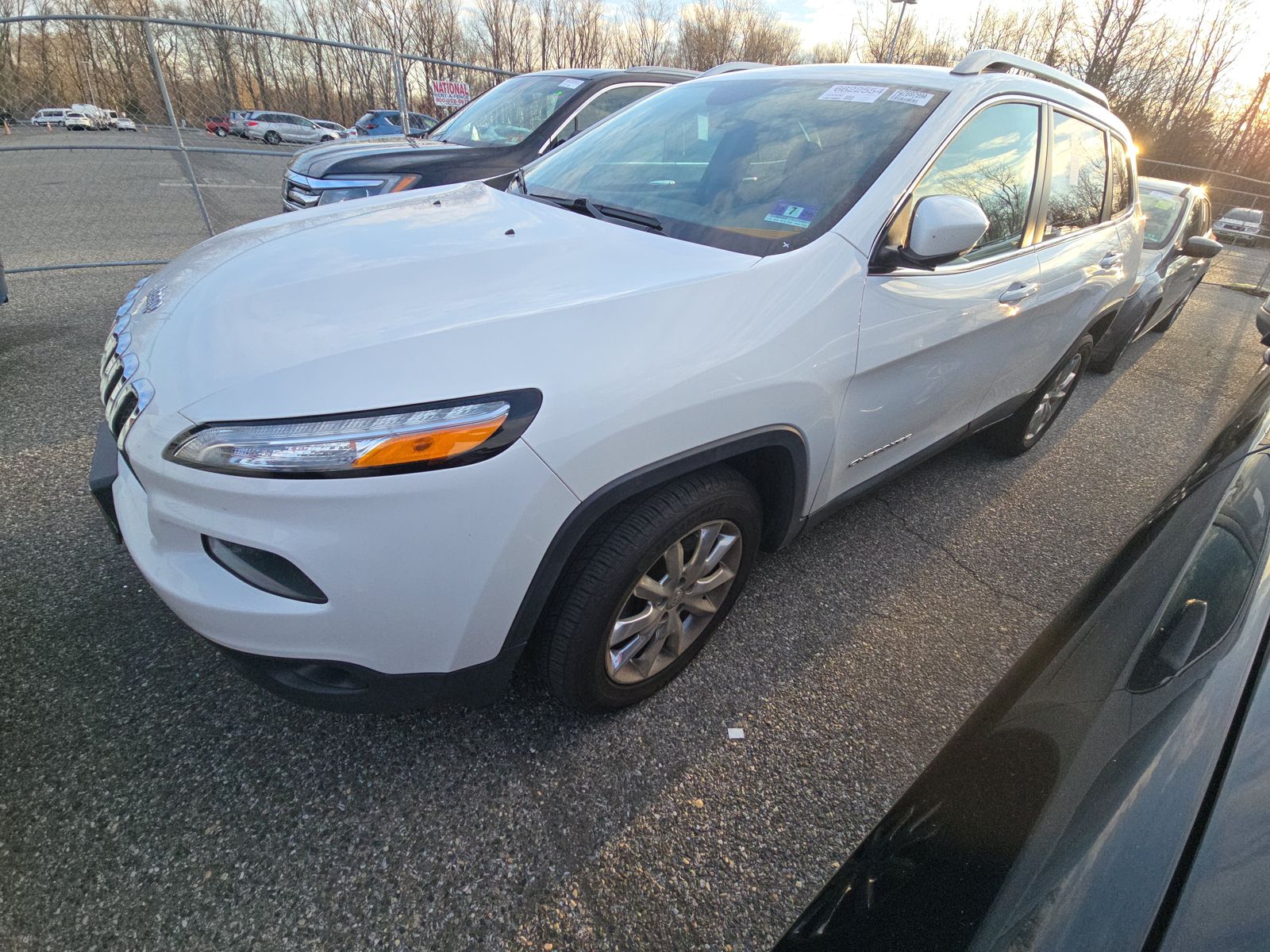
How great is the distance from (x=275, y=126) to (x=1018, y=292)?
11945 mm

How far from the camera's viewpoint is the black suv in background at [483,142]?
4.77 meters

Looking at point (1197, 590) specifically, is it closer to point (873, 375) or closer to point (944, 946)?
point (944, 946)

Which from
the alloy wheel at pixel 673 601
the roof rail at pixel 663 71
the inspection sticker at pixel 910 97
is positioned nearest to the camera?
the alloy wheel at pixel 673 601

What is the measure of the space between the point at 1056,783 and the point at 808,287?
50.1 inches

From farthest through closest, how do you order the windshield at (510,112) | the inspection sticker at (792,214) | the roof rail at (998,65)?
the windshield at (510,112)
the roof rail at (998,65)
the inspection sticker at (792,214)

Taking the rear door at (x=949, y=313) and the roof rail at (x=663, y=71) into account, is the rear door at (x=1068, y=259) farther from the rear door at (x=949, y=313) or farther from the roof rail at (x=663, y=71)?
the roof rail at (x=663, y=71)

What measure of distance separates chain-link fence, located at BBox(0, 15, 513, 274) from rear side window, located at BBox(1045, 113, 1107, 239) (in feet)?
22.2

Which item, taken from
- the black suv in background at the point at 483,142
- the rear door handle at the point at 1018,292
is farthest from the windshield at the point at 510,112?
the rear door handle at the point at 1018,292

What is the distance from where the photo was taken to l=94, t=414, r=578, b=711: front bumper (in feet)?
4.12

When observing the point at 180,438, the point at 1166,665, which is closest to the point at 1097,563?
the point at 1166,665

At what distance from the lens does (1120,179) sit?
3531 millimetres

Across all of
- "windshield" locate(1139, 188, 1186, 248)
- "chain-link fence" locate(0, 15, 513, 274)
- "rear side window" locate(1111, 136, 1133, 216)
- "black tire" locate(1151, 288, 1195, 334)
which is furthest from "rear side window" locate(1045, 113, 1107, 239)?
"chain-link fence" locate(0, 15, 513, 274)

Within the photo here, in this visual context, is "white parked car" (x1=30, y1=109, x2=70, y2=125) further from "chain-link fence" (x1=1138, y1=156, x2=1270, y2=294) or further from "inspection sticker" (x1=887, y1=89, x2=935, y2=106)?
"chain-link fence" (x1=1138, y1=156, x2=1270, y2=294)

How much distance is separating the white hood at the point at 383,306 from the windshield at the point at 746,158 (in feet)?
0.74
